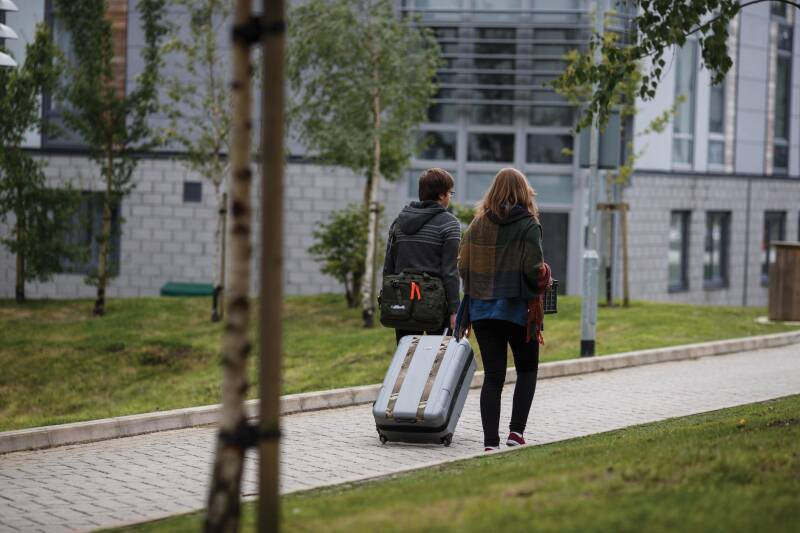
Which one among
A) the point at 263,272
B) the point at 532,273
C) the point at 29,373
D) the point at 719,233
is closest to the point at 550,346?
the point at 29,373

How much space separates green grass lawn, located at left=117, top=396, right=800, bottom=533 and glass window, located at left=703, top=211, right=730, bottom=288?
23676mm

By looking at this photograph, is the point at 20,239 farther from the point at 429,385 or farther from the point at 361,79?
the point at 429,385

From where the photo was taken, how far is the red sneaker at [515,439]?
9.04 m

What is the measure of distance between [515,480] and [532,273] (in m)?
2.10

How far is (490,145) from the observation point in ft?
90.7

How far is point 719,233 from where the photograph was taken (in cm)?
3209

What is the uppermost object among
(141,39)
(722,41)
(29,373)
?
(141,39)

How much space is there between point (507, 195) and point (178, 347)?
34.9ft

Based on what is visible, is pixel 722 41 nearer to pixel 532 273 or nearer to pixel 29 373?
pixel 532 273

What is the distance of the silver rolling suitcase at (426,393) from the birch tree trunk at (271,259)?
398 cm

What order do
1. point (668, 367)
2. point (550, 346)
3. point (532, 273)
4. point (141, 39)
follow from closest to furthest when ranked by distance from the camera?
1. point (532, 273)
2. point (668, 367)
3. point (550, 346)
4. point (141, 39)

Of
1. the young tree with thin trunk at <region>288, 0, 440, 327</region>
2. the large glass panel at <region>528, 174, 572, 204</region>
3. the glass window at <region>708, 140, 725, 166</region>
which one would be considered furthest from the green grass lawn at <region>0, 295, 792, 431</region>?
the glass window at <region>708, 140, 725, 166</region>

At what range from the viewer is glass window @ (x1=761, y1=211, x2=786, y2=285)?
110 ft

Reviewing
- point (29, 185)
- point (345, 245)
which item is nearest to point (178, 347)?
point (345, 245)
